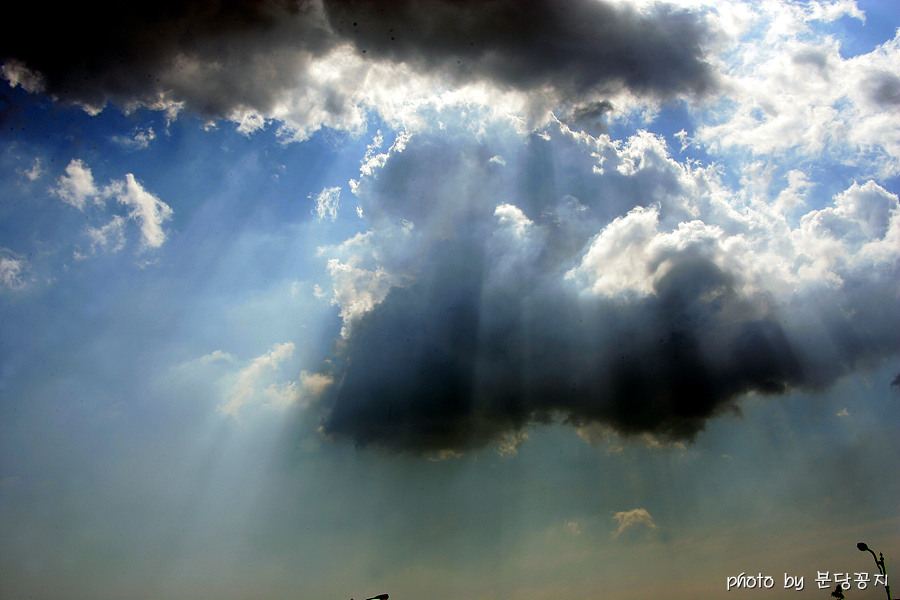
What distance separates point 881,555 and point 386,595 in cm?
3895

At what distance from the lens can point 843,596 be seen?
1863 inches

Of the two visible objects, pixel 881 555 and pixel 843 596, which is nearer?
pixel 881 555

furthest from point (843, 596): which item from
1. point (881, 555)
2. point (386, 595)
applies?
point (386, 595)

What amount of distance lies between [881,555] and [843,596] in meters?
7.31

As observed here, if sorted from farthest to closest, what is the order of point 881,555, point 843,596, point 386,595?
point 843,596 < point 881,555 < point 386,595

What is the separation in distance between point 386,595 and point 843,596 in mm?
40026

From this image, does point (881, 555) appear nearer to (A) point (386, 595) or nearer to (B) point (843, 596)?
(B) point (843, 596)

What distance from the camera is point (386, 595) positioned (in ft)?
131

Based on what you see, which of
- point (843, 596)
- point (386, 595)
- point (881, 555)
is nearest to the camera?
point (386, 595)

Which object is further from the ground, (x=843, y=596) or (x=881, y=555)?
(x=881, y=555)

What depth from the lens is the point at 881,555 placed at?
4278 centimetres

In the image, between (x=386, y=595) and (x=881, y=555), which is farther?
(x=881, y=555)
